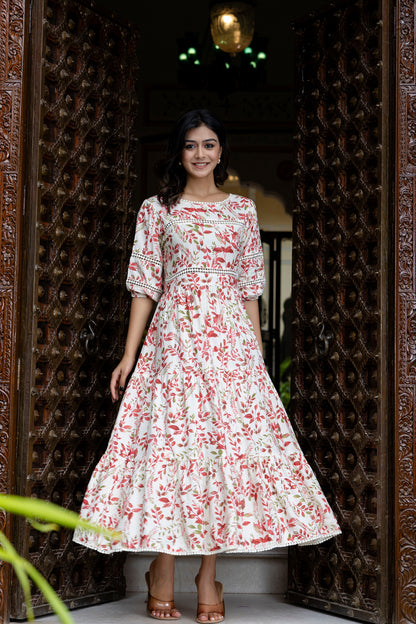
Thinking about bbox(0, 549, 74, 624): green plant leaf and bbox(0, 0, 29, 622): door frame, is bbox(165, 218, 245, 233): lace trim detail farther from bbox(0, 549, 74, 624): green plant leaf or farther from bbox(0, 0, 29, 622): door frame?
bbox(0, 549, 74, 624): green plant leaf

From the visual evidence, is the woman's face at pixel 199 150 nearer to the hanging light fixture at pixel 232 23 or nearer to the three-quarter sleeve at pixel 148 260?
the three-quarter sleeve at pixel 148 260

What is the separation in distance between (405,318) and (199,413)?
0.84m

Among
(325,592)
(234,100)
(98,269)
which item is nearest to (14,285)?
(98,269)

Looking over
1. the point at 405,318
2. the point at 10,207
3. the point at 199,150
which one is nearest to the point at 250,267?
the point at 199,150

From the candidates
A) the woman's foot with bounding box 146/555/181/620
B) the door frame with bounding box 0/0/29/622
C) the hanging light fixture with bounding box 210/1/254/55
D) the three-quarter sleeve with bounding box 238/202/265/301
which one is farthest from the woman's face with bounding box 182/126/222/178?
the hanging light fixture with bounding box 210/1/254/55

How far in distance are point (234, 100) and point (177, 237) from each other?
227 inches

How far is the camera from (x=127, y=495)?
291 centimetres

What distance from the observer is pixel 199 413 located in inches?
116

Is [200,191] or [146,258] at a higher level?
[200,191]

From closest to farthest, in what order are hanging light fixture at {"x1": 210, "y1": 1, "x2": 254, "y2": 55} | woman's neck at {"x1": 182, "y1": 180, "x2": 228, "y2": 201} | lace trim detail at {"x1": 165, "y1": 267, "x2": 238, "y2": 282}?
lace trim detail at {"x1": 165, "y1": 267, "x2": 238, "y2": 282}, woman's neck at {"x1": 182, "y1": 180, "x2": 228, "y2": 201}, hanging light fixture at {"x1": 210, "y1": 1, "x2": 254, "y2": 55}

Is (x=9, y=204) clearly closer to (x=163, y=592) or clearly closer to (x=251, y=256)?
(x=251, y=256)

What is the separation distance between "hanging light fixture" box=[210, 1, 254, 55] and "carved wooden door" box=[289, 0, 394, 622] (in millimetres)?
1658

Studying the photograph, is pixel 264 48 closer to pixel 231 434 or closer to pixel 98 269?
pixel 98 269

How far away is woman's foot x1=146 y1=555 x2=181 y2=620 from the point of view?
300 cm
